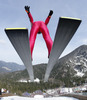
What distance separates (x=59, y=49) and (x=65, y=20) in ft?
9.35

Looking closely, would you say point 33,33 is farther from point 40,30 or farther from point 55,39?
point 55,39

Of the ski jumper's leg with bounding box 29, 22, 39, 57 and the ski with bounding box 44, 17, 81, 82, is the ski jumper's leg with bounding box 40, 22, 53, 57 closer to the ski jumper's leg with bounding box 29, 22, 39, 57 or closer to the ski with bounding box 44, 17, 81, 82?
the ski jumper's leg with bounding box 29, 22, 39, 57

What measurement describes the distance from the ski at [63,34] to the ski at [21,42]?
2216 mm

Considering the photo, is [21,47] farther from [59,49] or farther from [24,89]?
[24,89]

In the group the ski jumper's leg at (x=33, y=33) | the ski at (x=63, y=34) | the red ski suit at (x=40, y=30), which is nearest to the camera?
the ski at (x=63, y=34)

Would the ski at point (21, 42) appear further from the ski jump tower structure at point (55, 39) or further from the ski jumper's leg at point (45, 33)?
the ski jumper's leg at point (45, 33)

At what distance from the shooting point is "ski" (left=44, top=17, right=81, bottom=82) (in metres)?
11.7

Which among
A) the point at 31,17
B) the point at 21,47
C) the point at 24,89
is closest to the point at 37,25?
the point at 31,17

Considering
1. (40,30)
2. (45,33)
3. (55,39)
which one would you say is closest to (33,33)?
(40,30)

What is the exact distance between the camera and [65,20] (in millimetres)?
11477

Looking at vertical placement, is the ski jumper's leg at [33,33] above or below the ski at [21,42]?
above

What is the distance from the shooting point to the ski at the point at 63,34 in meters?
11.7

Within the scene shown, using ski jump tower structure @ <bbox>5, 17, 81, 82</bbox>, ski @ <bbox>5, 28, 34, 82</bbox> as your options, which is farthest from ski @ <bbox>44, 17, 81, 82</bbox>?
ski @ <bbox>5, 28, 34, 82</bbox>

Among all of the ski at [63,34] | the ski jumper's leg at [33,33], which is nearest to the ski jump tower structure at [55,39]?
the ski at [63,34]
